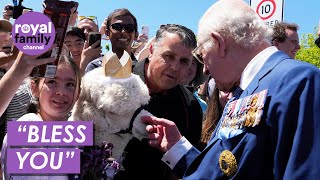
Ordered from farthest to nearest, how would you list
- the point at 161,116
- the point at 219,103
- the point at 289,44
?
the point at 289,44 → the point at 219,103 → the point at 161,116

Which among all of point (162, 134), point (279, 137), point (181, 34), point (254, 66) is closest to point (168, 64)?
point (181, 34)

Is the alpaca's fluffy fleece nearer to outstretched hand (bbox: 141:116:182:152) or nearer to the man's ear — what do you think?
outstretched hand (bbox: 141:116:182:152)

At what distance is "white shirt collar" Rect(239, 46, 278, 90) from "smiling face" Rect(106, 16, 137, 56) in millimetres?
2241

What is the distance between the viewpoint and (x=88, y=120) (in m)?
2.37

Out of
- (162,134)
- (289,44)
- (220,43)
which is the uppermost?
(289,44)

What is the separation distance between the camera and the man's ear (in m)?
2.13

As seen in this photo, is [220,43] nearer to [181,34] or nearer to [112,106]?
[112,106]

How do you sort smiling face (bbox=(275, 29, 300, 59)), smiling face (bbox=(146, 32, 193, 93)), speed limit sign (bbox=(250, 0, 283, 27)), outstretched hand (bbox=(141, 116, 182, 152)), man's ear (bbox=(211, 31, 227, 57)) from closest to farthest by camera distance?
man's ear (bbox=(211, 31, 227, 57))
outstretched hand (bbox=(141, 116, 182, 152))
smiling face (bbox=(146, 32, 193, 93))
smiling face (bbox=(275, 29, 300, 59))
speed limit sign (bbox=(250, 0, 283, 27))

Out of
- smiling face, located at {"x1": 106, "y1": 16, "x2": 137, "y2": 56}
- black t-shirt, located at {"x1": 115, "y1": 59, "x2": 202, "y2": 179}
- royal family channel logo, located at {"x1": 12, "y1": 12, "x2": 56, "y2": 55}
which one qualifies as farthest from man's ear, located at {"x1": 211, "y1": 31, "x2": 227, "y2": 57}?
smiling face, located at {"x1": 106, "y1": 16, "x2": 137, "y2": 56}

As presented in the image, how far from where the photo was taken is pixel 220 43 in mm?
2148

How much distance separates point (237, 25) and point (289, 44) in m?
3.02

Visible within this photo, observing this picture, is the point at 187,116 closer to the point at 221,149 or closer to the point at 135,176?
the point at 135,176

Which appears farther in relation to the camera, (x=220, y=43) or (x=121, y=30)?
(x=121, y=30)

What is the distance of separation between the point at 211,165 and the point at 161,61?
120 cm
